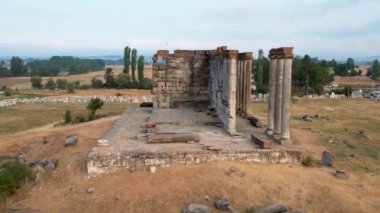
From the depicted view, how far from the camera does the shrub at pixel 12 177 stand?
37.4ft

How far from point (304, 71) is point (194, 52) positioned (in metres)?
26.9

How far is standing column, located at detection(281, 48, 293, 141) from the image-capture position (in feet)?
46.5

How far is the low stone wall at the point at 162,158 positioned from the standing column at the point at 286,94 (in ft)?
4.67

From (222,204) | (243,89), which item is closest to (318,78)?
(243,89)

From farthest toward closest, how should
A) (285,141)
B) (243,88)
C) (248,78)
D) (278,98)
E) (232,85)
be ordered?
1. (243,88)
2. (248,78)
3. (232,85)
4. (278,98)
5. (285,141)

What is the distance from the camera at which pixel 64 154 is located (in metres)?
14.7

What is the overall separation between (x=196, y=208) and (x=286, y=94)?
620 centimetres

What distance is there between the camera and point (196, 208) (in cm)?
1011

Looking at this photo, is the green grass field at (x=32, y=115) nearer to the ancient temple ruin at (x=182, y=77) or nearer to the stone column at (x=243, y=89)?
the ancient temple ruin at (x=182, y=77)

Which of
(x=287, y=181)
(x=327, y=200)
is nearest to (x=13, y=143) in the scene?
(x=287, y=181)

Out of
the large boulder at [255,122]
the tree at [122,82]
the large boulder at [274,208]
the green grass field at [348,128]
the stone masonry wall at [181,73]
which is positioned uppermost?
the stone masonry wall at [181,73]

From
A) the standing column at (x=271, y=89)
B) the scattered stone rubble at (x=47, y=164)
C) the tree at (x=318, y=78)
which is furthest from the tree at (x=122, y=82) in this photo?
the scattered stone rubble at (x=47, y=164)

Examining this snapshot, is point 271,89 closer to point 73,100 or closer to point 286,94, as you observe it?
point 286,94

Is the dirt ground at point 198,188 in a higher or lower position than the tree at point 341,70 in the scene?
lower
